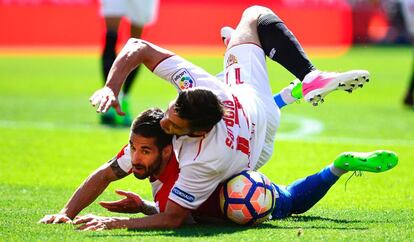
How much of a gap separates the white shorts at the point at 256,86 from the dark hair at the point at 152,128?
82 centimetres

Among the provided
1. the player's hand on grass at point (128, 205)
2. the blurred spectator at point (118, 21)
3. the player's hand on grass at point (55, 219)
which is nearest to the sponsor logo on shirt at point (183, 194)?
the player's hand on grass at point (128, 205)

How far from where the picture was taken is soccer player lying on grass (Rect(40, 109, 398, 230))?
6.41m

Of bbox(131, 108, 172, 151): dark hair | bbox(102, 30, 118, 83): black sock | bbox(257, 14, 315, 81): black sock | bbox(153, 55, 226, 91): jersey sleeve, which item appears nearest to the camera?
bbox(131, 108, 172, 151): dark hair

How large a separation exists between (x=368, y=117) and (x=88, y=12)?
40.7 feet

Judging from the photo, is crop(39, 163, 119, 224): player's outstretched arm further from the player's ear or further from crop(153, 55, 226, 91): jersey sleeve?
crop(153, 55, 226, 91): jersey sleeve

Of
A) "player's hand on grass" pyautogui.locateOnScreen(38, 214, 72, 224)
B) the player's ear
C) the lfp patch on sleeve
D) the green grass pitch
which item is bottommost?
the green grass pitch

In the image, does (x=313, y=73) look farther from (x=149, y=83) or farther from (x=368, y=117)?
(x=149, y=83)

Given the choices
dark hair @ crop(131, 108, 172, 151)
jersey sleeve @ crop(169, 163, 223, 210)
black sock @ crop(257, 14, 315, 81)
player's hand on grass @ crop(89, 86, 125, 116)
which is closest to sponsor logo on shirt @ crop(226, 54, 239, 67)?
black sock @ crop(257, 14, 315, 81)

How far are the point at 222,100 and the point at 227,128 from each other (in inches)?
9.9

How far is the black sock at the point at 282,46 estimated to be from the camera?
292 inches

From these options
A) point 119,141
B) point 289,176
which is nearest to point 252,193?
point 289,176

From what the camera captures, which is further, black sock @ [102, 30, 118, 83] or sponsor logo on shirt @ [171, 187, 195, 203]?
black sock @ [102, 30, 118, 83]

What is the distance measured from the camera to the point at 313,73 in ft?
23.7

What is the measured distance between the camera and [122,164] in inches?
265
